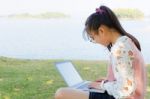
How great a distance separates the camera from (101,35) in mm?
2875

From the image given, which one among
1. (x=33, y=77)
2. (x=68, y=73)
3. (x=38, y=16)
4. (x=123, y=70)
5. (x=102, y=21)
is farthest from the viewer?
(x=38, y=16)

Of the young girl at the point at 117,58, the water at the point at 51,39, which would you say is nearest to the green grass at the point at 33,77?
the water at the point at 51,39

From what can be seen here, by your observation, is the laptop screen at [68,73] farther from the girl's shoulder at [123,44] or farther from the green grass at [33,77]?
the green grass at [33,77]

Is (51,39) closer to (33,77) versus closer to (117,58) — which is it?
(33,77)

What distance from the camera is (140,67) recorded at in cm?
283

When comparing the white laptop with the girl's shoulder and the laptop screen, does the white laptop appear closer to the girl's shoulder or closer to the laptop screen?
the laptop screen

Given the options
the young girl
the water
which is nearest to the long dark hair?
the young girl

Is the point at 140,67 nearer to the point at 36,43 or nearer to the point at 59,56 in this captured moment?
the point at 59,56

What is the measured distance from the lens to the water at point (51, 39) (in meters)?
9.20

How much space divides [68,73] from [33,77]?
314 centimetres

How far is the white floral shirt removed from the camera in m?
2.76

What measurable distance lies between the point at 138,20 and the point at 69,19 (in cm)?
143

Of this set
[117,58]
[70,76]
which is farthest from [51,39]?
[117,58]

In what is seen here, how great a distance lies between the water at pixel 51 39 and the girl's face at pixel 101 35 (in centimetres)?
591
